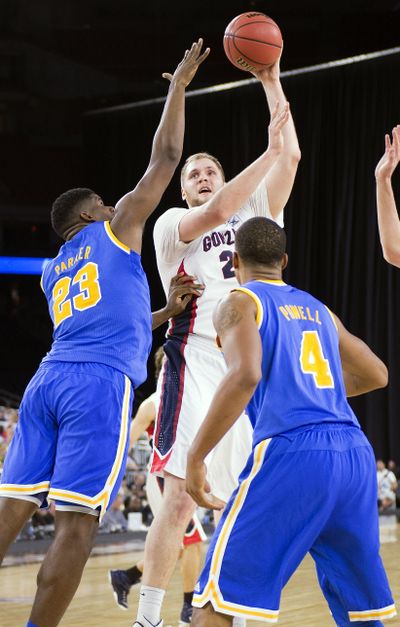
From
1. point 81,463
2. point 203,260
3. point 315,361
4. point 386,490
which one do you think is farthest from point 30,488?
point 386,490

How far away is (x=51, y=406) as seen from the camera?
3.45 meters

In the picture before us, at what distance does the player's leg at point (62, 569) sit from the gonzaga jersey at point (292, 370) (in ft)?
2.85

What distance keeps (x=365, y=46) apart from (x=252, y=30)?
38.1ft

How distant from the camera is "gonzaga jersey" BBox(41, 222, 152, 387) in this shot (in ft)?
11.7

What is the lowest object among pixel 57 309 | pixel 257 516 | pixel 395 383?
pixel 395 383

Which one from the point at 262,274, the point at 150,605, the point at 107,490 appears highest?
the point at 262,274

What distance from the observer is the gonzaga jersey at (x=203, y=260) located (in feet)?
14.3

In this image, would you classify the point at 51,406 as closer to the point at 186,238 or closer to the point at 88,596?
the point at 186,238

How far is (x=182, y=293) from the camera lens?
4316 mm

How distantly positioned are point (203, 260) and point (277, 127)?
2.44 ft

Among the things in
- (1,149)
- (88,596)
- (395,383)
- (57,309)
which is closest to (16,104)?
(1,149)

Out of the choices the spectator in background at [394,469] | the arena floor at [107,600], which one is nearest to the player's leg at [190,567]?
the arena floor at [107,600]

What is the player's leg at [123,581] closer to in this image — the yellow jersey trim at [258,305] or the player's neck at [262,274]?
the player's neck at [262,274]

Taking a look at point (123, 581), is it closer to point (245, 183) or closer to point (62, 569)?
point (62, 569)
